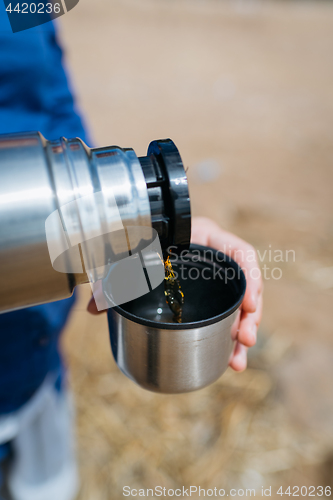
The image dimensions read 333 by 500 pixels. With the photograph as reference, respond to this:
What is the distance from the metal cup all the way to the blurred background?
33.9 inches

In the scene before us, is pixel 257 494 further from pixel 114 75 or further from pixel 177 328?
pixel 114 75

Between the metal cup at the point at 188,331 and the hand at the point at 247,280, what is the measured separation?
0.16ft

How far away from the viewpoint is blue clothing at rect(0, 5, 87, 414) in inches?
36.0

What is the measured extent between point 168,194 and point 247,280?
0.37 metres

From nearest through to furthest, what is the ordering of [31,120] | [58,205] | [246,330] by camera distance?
1. [58,205]
2. [246,330]
3. [31,120]

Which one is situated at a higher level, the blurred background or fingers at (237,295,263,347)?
fingers at (237,295,263,347)

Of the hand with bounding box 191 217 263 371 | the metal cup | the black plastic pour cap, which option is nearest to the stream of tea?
the metal cup

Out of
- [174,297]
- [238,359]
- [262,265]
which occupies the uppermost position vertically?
[174,297]

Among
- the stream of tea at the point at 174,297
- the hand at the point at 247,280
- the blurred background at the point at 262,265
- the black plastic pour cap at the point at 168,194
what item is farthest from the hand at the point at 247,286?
the blurred background at the point at 262,265

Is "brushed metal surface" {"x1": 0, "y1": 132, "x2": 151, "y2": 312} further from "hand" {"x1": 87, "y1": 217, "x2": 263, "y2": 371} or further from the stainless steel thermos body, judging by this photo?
"hand" {"x1": 87, "y1": 217, "x2": 263, "y2": 371}

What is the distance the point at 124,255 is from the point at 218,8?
597 inches

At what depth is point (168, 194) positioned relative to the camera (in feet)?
1.51

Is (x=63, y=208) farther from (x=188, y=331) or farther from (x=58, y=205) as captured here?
(x=188, y=331)

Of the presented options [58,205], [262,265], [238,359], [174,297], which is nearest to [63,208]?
[58,205]
